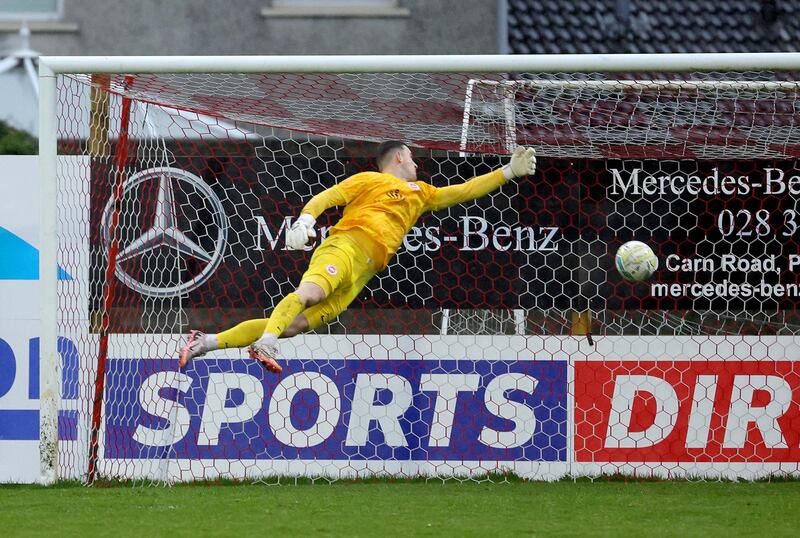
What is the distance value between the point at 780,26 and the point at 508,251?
834 centimetres

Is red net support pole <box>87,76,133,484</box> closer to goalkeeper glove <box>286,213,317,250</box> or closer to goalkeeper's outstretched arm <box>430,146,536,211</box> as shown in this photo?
goalkeeper glove <box>286,213,317,250</box>

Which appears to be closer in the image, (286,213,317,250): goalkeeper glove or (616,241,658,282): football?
(286,213,317,250): goalkeeper glove

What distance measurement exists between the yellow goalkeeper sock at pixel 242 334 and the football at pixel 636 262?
1.79 metres

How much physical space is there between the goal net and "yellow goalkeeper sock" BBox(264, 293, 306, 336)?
924 mm

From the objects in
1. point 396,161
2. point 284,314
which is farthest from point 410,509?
point 396,161

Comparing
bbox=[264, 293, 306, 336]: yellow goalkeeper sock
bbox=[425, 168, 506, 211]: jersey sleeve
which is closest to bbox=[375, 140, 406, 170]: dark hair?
bbox=[425, 168, 506, 211]: jersey sleeve

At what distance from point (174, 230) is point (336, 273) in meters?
1.33

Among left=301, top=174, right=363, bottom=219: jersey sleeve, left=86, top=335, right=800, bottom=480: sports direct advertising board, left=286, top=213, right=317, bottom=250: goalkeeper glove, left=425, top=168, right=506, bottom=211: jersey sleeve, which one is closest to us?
left=286, top=213, right=317, bottom=250: goalkeeper glove

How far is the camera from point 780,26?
47.5 feet

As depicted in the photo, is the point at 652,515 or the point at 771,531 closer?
the point at 771,531

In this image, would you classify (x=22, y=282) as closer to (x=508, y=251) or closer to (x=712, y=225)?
(x=508, y=251)

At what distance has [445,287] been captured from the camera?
7344 mm

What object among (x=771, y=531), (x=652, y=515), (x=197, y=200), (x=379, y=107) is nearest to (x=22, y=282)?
(x=197, y=200)

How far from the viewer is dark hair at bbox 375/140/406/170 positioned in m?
6.86
